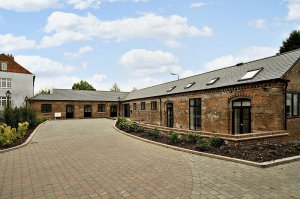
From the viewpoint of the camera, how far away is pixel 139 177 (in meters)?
6.07

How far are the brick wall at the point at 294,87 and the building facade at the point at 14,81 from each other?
1312 inches

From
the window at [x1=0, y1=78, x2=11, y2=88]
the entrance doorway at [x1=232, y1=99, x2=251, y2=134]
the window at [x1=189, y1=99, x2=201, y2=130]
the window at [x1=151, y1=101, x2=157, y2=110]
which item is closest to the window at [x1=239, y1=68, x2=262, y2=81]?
the entrance doorway at [x1=232, y1=99, x2=251, y2=134]

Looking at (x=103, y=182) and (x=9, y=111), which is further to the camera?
(x=9, y=111)

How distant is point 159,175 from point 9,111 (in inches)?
607

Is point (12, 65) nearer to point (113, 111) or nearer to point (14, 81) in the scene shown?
point (14, 81)

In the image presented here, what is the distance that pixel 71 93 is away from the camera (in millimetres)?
35812

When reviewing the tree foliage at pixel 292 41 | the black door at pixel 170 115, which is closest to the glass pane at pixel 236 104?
the black door at pixel 170 115

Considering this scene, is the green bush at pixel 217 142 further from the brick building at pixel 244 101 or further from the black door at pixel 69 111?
the black door at pixel 69 111

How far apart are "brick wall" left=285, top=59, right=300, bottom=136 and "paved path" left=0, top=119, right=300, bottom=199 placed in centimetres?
520

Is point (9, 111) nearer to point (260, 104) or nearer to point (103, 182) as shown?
point (103, 182)

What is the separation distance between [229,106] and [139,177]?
9.59 meters

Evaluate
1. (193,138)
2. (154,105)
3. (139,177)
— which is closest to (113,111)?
(154,105)

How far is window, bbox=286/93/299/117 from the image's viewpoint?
11870 mm

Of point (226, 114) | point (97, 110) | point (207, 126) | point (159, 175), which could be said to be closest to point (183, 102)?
point (207, 126)
